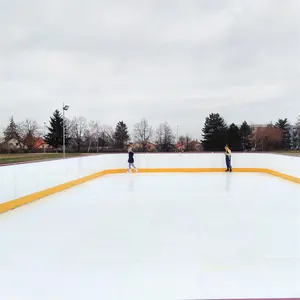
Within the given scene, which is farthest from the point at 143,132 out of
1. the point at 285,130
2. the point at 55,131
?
the point at 285,130

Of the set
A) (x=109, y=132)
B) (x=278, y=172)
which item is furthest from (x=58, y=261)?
(x=109, y=132)

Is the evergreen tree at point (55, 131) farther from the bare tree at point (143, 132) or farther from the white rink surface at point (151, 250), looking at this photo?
the white rink surface at point (151, 250)

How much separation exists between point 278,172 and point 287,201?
5.82m

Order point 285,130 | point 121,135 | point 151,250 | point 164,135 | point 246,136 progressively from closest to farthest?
point 151,250
point 246,136
point 164,135
point 121,135
point 285,130

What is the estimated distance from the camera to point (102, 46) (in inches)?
412

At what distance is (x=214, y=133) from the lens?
4394 centimetres

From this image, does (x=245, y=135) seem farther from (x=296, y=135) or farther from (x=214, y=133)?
(x=296, y=135)

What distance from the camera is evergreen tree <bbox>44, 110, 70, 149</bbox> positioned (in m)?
42.9

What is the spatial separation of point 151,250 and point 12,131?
5268 centimetres

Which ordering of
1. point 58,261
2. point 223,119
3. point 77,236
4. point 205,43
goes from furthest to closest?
point 223,119 < point 205,43 < point 77,236 < point 58,261

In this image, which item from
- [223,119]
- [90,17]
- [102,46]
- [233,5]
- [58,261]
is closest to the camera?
[58,261]

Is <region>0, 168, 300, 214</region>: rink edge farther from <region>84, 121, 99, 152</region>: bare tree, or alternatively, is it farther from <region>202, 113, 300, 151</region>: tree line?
<region>84, 121, 99, 152</region>: bare tree

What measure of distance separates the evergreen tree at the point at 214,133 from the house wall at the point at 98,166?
1122 inches

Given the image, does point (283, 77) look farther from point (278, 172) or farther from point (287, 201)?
point (287, 201)
